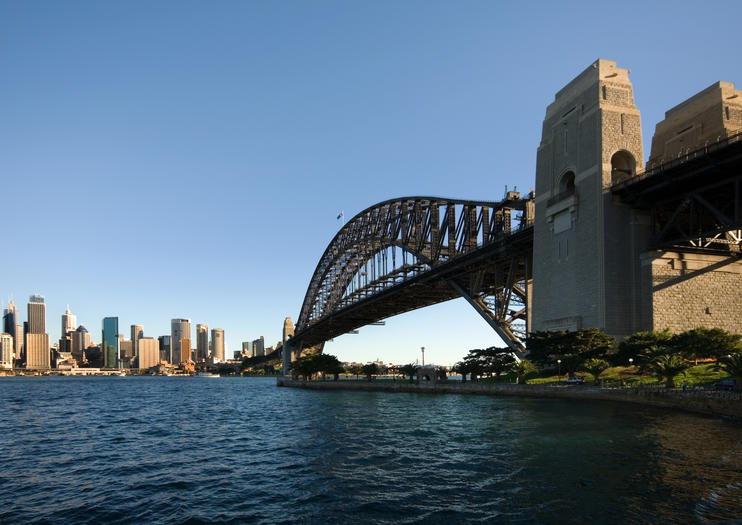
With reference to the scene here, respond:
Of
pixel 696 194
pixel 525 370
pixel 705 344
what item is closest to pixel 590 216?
pixel 696 194

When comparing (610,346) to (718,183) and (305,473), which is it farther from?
(305,473)

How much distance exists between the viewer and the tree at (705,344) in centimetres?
4050

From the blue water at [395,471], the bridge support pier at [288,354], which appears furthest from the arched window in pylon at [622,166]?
the bridge support pier at [288,354]

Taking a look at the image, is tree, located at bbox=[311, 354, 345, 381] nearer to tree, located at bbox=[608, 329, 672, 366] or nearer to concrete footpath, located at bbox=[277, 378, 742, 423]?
concrete footpath, located at bbox=[277, 378, 742, 423]

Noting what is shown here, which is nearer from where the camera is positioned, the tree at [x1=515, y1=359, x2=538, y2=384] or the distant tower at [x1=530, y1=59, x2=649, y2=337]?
the distant tower at [x1=530, y1=59, x2=649, y2=337]

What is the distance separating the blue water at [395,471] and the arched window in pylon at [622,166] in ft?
74.4

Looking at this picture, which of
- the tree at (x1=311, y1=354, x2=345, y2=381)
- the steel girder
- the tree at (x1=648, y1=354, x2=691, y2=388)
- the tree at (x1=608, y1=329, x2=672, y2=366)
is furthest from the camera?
the tree at (x1=311, y1=354, x2=345, y2=381)

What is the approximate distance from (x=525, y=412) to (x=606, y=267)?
16.2 meters

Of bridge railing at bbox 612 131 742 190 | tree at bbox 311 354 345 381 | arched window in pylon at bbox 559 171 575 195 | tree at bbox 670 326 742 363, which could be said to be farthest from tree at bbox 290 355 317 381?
tree at bbox 670 326 742 363

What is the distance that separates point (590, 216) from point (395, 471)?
1389 inches

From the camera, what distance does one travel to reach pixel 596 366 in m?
43.1

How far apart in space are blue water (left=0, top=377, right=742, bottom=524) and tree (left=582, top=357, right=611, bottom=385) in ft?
30.6

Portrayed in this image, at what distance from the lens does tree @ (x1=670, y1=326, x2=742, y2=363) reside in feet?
133

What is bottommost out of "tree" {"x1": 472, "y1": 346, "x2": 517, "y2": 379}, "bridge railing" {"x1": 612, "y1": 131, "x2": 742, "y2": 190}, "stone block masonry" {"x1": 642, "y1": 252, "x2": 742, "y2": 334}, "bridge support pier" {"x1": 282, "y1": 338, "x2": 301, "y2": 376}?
"bridge support pier" {"x1": 282, "y1": 338, "x2": 301, "y2": 376}
